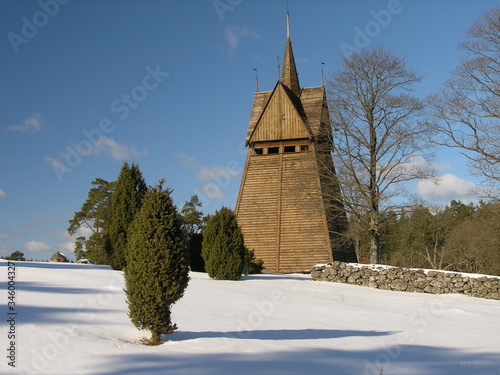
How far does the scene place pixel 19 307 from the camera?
7695mm

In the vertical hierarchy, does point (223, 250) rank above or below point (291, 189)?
below

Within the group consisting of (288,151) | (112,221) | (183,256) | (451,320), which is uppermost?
(288,151)

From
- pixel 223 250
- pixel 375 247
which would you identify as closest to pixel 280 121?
pixel 375 247

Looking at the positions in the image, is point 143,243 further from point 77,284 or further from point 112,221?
point 112,221

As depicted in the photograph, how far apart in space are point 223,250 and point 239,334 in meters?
8.03

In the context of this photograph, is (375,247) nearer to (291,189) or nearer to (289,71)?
(291,189)

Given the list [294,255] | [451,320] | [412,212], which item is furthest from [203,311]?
[294,255]

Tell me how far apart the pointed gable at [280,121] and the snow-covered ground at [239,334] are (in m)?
14.7

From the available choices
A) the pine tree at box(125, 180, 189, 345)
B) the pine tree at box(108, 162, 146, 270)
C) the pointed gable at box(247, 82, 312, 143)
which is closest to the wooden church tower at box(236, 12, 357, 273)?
the pointed gable at box(247, 82, 312, 143)

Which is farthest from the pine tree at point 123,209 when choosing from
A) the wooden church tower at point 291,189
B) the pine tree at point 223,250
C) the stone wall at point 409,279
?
the wooden church tower at point 291,189

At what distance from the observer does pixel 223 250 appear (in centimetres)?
1600

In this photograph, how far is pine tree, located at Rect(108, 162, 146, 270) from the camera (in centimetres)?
1557

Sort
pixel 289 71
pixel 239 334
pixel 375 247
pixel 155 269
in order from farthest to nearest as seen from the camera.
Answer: pixel 289 71
pixel 375 247
pixel 239 334
pixel 155 269

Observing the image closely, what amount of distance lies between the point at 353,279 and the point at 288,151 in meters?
12.0
